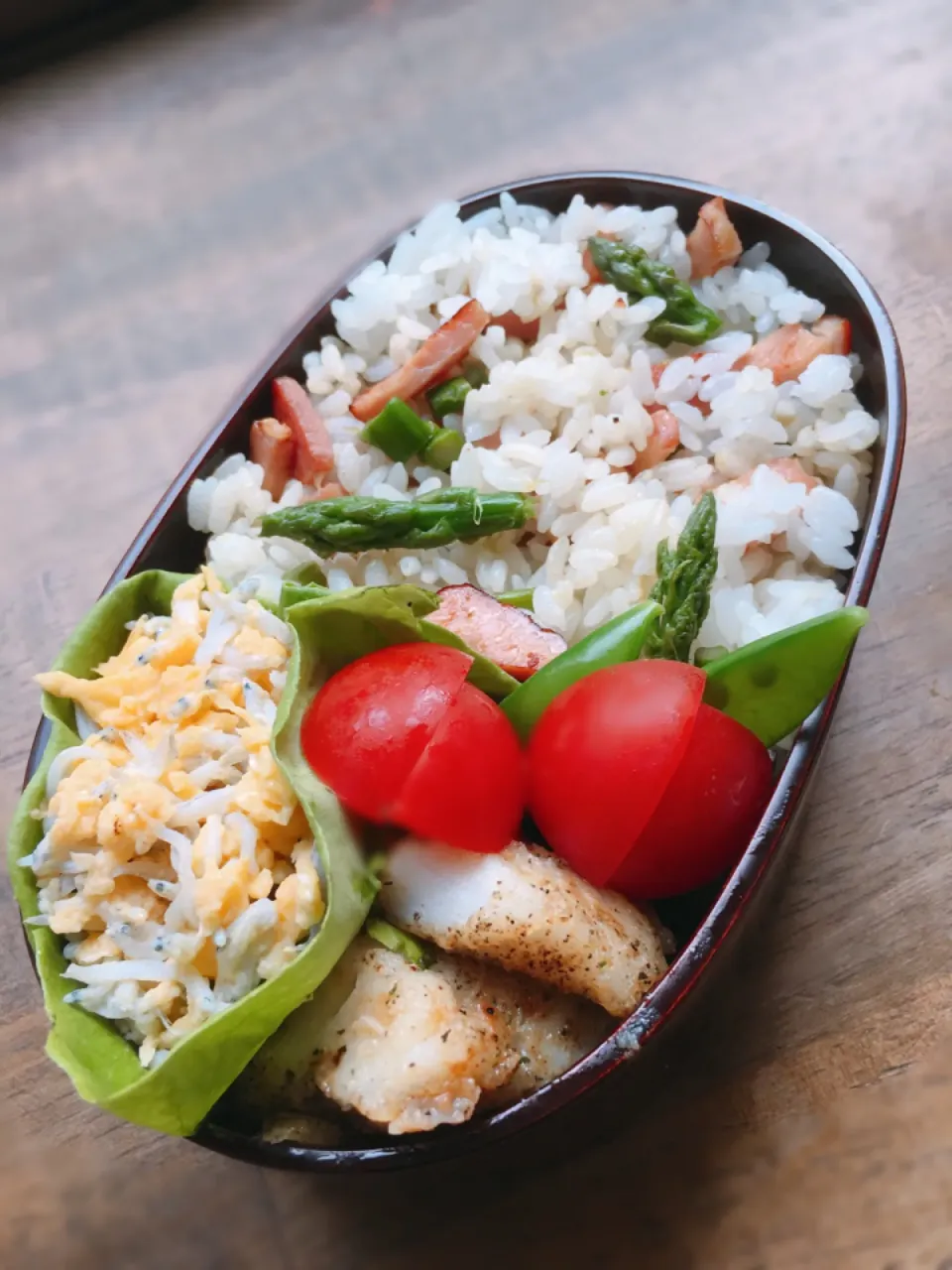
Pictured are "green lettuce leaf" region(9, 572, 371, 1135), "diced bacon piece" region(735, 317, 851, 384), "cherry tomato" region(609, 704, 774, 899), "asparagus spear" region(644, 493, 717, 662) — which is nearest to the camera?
"green lettuce leaf" region(9, 572, 371, 1135)

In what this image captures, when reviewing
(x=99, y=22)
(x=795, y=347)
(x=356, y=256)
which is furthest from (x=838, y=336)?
(x=99, y=22)

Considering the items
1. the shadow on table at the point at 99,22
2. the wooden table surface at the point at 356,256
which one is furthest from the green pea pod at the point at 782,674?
the shadow on table at the point at 99,22

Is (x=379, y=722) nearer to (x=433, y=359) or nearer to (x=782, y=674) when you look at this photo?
(x=782, y=674)

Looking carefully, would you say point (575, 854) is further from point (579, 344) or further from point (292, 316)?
point (292, 316)

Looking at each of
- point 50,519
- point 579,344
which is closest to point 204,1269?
point 50,519

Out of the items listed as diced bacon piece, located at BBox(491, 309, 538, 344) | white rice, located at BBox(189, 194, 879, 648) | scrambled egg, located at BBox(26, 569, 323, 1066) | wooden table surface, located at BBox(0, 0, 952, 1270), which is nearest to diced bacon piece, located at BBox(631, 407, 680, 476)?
white rice, located at BBox(189, 194, 879, 648)

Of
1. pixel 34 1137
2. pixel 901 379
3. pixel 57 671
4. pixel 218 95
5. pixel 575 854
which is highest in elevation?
pixel 218 95

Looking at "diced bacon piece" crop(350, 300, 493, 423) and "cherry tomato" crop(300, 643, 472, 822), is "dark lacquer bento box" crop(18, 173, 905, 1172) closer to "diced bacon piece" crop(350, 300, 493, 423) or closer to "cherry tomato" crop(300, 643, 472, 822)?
"diced bacon piece" crop(350, 300, 493, 423)
